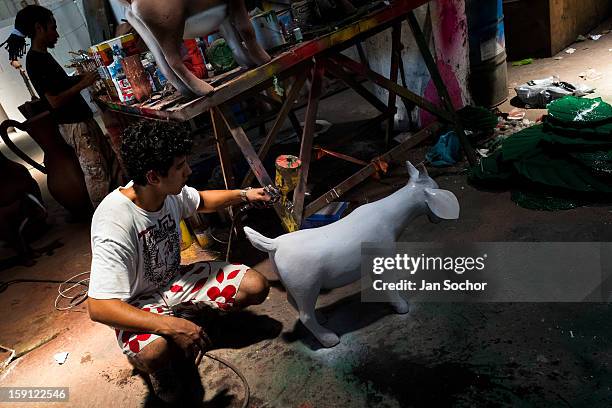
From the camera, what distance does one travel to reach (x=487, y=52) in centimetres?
480

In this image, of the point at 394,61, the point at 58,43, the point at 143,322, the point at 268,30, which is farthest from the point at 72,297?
the point at 58,43

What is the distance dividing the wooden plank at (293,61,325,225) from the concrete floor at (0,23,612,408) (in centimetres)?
58

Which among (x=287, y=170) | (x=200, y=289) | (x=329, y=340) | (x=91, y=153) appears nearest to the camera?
(x=329, y=340)

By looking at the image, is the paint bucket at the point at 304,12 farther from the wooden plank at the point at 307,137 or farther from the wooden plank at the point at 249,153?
the wooden plank at the point at 249,153

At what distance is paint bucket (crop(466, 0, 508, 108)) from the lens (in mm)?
4648

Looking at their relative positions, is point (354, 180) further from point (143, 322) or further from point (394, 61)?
point (143, 322)

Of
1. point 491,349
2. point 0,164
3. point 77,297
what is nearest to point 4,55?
point 0,164

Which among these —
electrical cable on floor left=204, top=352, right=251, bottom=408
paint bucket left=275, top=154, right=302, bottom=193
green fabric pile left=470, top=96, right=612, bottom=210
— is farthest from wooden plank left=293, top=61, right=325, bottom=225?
green fabric pile left=470, top=96, right=612, bottom=210

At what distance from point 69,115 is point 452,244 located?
389cm

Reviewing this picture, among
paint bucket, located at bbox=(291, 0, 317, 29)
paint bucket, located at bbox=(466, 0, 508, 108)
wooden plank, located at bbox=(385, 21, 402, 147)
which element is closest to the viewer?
paint bucket, located at bbox=(291, 0, 317, 29)

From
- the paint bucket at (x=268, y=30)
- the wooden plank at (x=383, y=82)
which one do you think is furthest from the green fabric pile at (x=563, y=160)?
the paint bucket at (x=268, y=30)

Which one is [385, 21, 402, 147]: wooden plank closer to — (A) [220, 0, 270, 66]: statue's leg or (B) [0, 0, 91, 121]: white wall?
(A) [220, 0, 270, 66]: statue's leg

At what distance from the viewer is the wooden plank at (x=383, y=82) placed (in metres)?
3.29

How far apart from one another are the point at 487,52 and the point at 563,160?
2.16 meters
